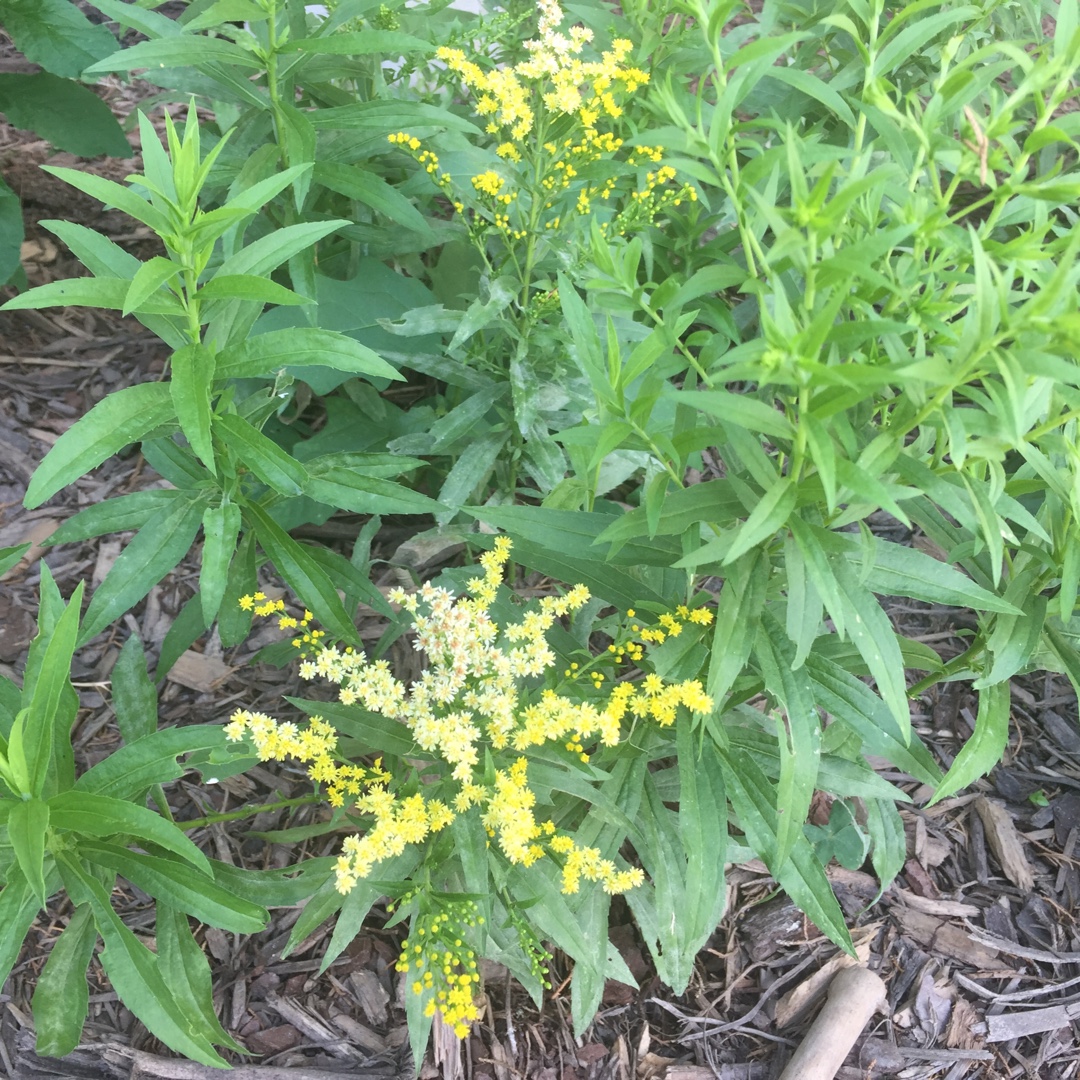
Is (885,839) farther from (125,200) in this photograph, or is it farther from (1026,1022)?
(125,200)

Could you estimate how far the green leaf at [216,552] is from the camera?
2.01m

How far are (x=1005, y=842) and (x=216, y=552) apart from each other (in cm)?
247

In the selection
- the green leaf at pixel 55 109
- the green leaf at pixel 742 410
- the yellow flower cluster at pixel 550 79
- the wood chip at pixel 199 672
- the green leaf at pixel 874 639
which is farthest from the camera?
the green leaf at pixel 55 109

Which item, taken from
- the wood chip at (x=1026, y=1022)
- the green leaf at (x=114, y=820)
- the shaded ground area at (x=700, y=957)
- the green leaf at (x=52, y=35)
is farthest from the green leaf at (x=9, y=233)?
the wood chip at (x=1026, y=1022)

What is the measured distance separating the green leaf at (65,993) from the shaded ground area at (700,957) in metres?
0.35

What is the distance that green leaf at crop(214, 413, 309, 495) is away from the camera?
202cm

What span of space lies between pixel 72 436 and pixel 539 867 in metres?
1.35

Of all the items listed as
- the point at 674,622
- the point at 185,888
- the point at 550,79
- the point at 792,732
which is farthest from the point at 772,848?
the point at 550,79

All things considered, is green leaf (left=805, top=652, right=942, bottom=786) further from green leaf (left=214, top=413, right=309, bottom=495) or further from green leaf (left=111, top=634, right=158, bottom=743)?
green leaf (left=111, top=634, right=158, bottom=743)

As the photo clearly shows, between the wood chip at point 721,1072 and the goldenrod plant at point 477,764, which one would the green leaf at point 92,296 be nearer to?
the goldenrod plant at point 477,764

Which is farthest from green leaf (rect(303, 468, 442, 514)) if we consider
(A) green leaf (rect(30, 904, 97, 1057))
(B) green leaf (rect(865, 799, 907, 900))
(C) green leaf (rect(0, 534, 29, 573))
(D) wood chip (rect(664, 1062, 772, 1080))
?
(D) wood chip (rect(664, 1062, 772, 1080))

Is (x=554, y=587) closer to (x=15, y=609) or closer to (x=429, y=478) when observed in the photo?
(x=429, y=478)

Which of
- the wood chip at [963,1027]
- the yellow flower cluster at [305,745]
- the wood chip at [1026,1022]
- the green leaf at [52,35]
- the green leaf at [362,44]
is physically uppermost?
the green leaf at [362,44]

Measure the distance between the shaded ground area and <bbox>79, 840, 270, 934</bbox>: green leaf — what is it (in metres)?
0.57
